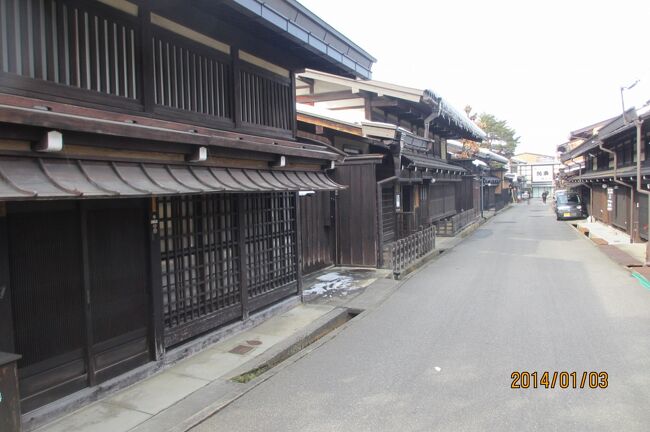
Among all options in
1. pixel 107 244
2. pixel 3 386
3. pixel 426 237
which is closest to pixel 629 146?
pixel 426 237

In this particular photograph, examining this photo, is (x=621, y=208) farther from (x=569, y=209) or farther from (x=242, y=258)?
(x=242, y=258)

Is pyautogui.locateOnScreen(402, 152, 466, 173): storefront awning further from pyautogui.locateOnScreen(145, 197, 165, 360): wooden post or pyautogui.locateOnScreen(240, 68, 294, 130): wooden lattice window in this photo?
pyautogui.locateOnScreen(145, 197, 165, 360): wooden post

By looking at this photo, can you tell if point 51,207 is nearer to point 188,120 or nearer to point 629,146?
point 188,120

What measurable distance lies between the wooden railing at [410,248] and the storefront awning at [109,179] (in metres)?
7.19

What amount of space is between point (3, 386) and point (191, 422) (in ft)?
6.08

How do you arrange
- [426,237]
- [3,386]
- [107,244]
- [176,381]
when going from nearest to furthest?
[3,386] < [107,244] < [176,381] < [426,237]

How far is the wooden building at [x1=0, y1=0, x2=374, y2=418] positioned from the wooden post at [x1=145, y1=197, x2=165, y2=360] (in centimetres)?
2

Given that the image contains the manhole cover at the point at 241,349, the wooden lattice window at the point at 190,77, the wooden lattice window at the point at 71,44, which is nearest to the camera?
the wooden lattice window at the point at 71,44

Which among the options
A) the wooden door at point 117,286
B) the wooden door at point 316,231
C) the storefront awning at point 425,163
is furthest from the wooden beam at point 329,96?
the wooden door at point 117,286

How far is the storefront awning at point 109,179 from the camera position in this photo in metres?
3.93

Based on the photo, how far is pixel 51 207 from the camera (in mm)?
5027

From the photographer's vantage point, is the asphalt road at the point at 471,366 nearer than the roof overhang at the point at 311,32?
Answer: Yes

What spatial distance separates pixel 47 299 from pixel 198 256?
2496mm
